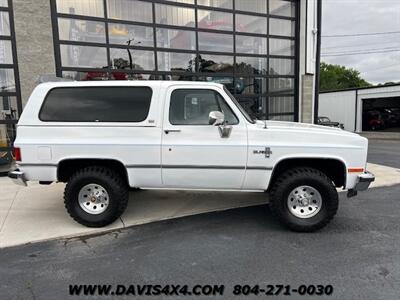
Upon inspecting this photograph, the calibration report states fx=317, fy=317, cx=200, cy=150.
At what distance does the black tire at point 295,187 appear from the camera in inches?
167

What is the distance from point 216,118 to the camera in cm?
412

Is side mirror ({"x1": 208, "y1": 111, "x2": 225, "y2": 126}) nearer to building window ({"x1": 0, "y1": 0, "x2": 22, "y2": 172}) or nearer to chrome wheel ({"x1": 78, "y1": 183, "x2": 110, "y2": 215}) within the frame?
chrome wheel ({"x1": 78, "y1": 183, "x2": 110, "y2": 215})

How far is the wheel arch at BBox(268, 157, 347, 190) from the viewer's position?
4293 mm

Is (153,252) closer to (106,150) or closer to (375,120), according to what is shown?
(106,150)

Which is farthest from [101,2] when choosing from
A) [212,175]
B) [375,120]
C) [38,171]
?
[375,120]

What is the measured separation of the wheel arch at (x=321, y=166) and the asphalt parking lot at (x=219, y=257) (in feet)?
2.30

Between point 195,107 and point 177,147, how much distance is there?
624 millimetres

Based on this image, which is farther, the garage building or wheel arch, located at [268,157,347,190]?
the garage building

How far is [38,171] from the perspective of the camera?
449cm

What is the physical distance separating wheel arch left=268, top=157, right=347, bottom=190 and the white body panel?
0.07 metres

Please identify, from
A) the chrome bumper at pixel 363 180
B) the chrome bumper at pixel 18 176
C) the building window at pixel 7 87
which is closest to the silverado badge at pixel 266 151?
the chrome bumper at pixel 363 180

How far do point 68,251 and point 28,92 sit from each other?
18.7 feet

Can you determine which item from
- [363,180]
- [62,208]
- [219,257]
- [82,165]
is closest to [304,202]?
[363,180]

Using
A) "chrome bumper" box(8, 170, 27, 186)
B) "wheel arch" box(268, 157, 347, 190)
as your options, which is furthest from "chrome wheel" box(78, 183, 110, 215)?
"wheel arch" box(268, 157, 347, 190)
